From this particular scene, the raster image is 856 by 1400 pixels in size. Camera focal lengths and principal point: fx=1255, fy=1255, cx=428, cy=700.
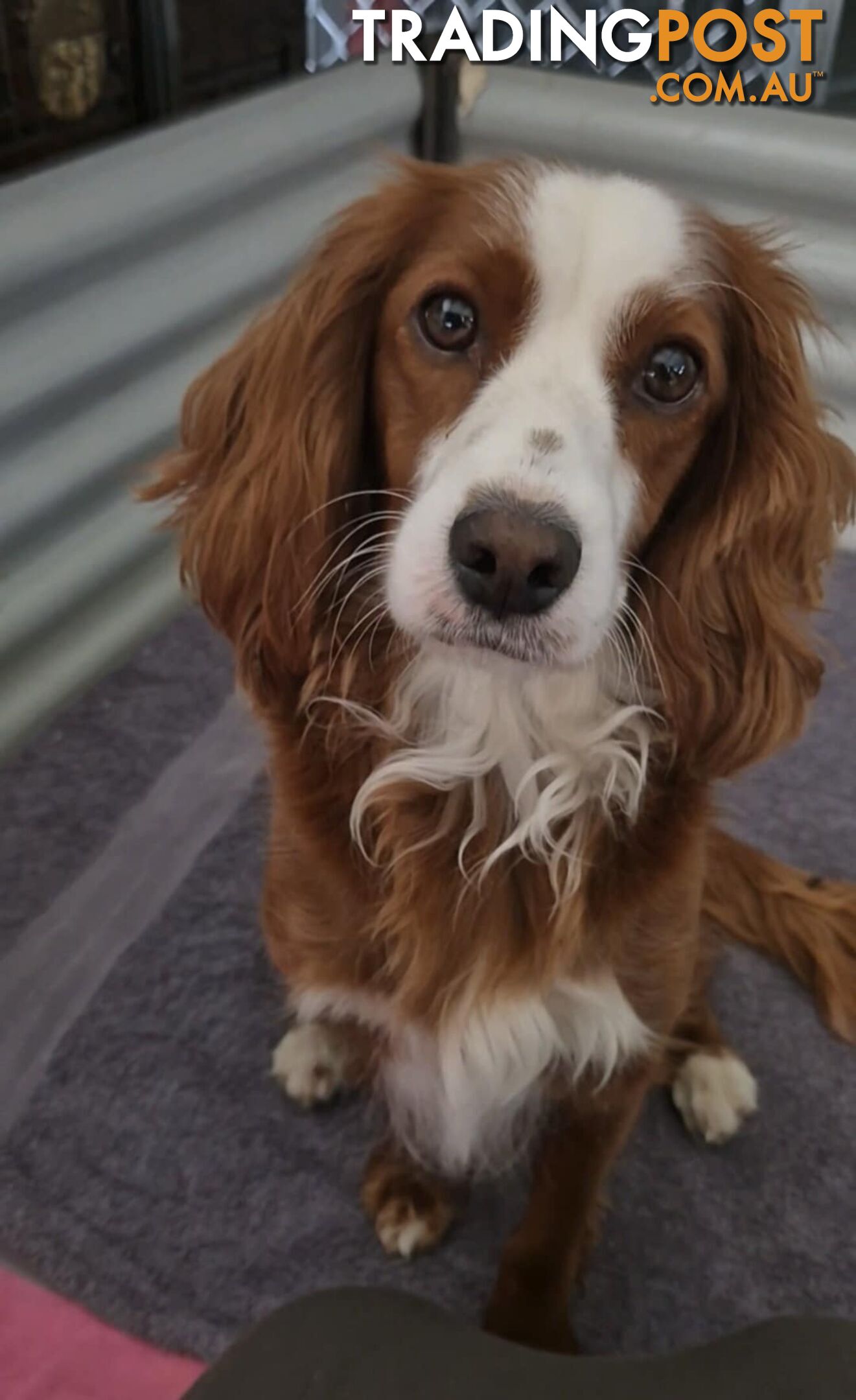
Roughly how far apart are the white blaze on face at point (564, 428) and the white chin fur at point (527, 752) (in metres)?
0.13

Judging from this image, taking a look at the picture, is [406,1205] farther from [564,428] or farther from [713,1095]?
[564,428]

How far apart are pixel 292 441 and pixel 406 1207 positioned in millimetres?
785

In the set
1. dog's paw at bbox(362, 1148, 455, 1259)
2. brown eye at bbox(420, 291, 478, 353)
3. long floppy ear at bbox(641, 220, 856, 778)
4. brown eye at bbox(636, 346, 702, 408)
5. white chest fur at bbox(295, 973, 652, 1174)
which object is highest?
brown eye at bbox(420, 291, 478, 353)

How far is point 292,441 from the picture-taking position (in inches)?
41.1

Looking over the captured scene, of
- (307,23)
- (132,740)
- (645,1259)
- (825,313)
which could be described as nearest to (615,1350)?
(645,1259)

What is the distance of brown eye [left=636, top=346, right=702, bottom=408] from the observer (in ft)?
3.09

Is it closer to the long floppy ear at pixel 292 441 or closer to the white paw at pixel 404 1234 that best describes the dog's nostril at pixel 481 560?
the long floppy ear at pixel 292 441

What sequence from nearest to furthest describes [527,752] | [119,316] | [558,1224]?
[527,752], [558,1224], [119,316]

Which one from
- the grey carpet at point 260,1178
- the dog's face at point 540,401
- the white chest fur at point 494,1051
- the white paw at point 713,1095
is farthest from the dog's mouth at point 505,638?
the white paw at point 713,1095

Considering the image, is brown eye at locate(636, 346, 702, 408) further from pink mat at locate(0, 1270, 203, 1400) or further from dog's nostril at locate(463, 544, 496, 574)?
pink mat at locate(0, 1270, 203, 1400)

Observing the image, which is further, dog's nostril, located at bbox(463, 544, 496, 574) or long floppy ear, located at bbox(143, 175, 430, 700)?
long floppy ear, located at bbox(143, 175, 430, 700)

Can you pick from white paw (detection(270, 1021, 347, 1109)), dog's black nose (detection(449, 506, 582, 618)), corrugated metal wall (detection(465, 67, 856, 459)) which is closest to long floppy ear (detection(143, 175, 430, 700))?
dog's black nose (detection(449, 506, 582, 618))

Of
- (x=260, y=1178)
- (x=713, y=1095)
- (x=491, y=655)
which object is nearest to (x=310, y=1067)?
(x=260, y=1178)

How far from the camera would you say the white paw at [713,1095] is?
54.8 inches
